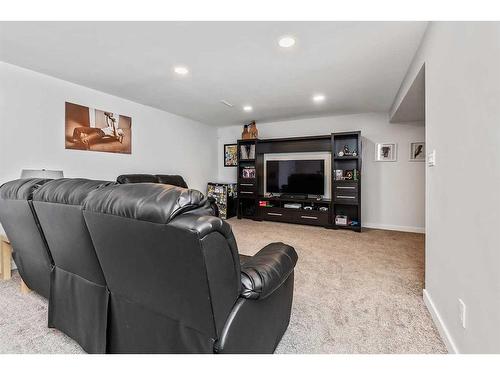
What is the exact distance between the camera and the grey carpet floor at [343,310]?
1454mm

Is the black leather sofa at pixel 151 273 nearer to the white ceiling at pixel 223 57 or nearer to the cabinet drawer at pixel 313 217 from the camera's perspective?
the white ceiling at pixel 223 57

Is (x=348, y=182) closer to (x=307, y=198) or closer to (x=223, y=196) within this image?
(x=307, y=198)

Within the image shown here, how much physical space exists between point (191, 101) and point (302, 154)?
2.44 m

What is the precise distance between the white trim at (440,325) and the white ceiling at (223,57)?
217cm

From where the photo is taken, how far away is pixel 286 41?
2.19 meters

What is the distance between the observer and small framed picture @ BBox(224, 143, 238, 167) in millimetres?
5875

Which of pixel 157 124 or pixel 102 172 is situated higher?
pixel 157 124

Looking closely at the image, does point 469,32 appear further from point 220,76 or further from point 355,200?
point 355,200

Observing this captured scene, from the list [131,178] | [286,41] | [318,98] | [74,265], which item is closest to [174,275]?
[74,265]

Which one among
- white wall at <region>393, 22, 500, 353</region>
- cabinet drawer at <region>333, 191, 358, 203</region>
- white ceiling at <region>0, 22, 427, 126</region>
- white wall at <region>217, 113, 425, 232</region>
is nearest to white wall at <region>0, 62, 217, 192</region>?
white ceiling at <region>0, 22, 427, 126</region>

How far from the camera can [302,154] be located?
5066 mm

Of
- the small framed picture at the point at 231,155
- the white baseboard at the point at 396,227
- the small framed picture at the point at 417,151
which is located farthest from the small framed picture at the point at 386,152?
the small framed picture at the point at 231,155

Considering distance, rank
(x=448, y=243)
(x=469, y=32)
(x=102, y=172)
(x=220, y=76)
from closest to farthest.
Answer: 1. (x=469, y=32)
2. (x=448, y=243)
3. (x=220, y=76)
4. (x=102, y=172)
